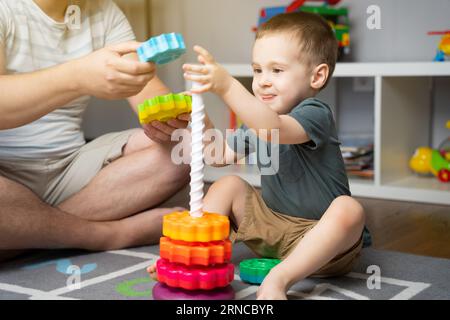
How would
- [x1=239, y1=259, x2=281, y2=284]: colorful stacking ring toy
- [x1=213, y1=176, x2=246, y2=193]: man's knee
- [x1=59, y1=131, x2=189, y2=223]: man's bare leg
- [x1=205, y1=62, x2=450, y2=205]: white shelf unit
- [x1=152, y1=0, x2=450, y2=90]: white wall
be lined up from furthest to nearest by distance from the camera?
[x1=152, y1=0, x2=450, y2=90]: white wall
[x1=205, y1=62, x2=450, y2=205]: white shelf unit
[x1=59, y1=131, x2=189, y2=223]: man's bare leg
[x1=213, y1=176, x2=246, y2=193]: man's knee
[x1=239, y1=259, x2=281, y2=284]: colorful stacking ring toy

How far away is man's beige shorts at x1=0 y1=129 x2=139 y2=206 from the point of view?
1.34 m

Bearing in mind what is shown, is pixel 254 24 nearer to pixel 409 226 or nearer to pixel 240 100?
pixel 409 226

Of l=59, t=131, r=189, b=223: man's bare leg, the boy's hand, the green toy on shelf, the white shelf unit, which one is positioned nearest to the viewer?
the boy's hand

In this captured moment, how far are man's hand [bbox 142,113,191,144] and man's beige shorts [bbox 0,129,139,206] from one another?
0.15 metres

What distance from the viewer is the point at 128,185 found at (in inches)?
54.8

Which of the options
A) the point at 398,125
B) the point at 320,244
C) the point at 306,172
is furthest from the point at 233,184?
the point at 398,125

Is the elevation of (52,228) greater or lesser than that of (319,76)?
lesser

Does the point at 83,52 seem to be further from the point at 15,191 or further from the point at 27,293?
the point at 27,293

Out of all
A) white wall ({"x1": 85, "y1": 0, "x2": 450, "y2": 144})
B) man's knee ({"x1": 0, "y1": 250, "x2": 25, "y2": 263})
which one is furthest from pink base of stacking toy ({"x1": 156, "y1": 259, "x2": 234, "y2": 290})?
white wall ({"x1": 85, "y1": 0, "x2": 450, "y2": 144})

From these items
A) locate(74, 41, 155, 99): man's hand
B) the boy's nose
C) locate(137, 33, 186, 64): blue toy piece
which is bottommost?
the boy's nose

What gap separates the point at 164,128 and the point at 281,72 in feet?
0.90

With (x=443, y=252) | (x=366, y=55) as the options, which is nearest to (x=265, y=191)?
(x=443, y=252)

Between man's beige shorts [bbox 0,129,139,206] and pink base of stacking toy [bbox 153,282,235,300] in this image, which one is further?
man's beige shorts [bbox 0,129,139,206]

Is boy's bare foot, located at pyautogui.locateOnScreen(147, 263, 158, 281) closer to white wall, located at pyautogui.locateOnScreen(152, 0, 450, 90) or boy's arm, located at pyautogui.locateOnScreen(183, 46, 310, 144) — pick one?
boy's arm, located at pyautogui.locateOnScreen(183, 46, 310, 144)
